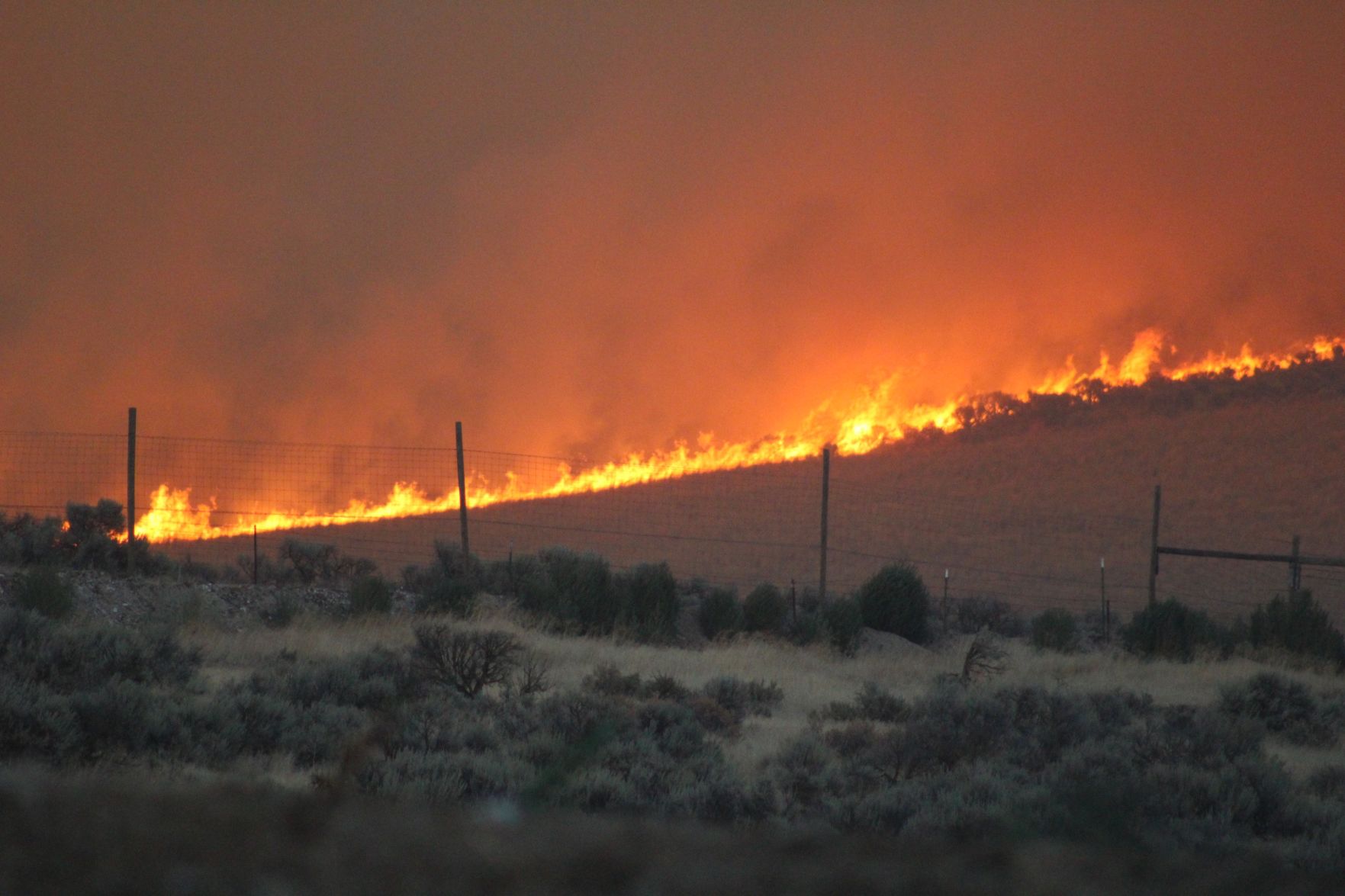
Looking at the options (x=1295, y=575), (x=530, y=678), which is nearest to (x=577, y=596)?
(x=530, y=678)

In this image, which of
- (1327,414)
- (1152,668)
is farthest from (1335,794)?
(1327,414)

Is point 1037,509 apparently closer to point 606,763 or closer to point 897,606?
point 897,606

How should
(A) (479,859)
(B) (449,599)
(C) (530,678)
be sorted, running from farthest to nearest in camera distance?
(B) (449,599)
(C) (530,678)
(A) (479,859)

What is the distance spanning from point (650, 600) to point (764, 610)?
2547 millimetres

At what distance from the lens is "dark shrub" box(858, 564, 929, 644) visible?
24719 mm

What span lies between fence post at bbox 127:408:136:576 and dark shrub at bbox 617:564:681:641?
7827 mm

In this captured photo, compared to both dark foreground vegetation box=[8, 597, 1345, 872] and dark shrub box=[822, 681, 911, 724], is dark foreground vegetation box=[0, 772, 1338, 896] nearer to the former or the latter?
dark foreground vegetation box=[8, 597, 1345, 872]

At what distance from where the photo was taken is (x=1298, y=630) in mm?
23516

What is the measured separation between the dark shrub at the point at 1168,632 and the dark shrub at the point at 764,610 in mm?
6568

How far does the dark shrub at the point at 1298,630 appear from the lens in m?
23.0

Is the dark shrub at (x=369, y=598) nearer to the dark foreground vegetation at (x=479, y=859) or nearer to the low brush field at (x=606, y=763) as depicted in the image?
the low brush field at (x=606, y=763)

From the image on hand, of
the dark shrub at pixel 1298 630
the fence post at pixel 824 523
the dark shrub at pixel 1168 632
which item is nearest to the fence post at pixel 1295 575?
the dark shrub at pixel 1298 630

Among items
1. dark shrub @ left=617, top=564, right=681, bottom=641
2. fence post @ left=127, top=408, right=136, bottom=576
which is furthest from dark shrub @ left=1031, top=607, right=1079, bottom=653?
fence post @ left=127, top=408, right=136, bottom=576

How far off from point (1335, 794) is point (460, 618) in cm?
1287
